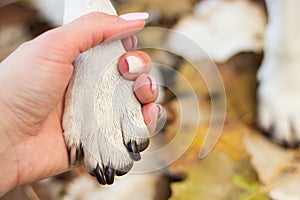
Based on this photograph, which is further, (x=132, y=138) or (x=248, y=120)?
(x=248, y=120)

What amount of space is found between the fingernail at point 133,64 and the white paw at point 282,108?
295 millimetres

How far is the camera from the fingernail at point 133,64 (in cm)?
→ 97

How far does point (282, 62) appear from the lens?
3.83 ft

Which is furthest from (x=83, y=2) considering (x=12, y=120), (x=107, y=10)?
(x=12, y=120)

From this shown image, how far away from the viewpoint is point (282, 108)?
1.16m

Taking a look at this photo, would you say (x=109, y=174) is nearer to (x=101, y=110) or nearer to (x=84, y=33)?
(x=101, y=110)

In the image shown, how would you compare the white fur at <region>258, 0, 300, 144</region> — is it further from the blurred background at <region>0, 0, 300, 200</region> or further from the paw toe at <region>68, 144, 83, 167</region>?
the paw toe at <region>68, 144, 83, 167</region>

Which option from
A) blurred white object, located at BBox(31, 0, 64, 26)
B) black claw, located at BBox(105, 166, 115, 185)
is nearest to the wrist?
black claw, located at BBox(105, 166, 115, 185)

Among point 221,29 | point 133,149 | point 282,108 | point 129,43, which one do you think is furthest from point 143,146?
point 221,29

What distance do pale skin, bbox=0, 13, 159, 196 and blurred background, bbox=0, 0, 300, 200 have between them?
0.15m

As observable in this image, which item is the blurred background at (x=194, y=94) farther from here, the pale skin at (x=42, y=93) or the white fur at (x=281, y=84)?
the pale skin at (x=42, y=93)

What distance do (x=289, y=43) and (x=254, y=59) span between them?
0.12m

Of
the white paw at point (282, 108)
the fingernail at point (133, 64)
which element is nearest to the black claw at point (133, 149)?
the fingernail at point (133, 64)

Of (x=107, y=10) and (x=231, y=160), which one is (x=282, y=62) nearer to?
(x=231, y=160)
